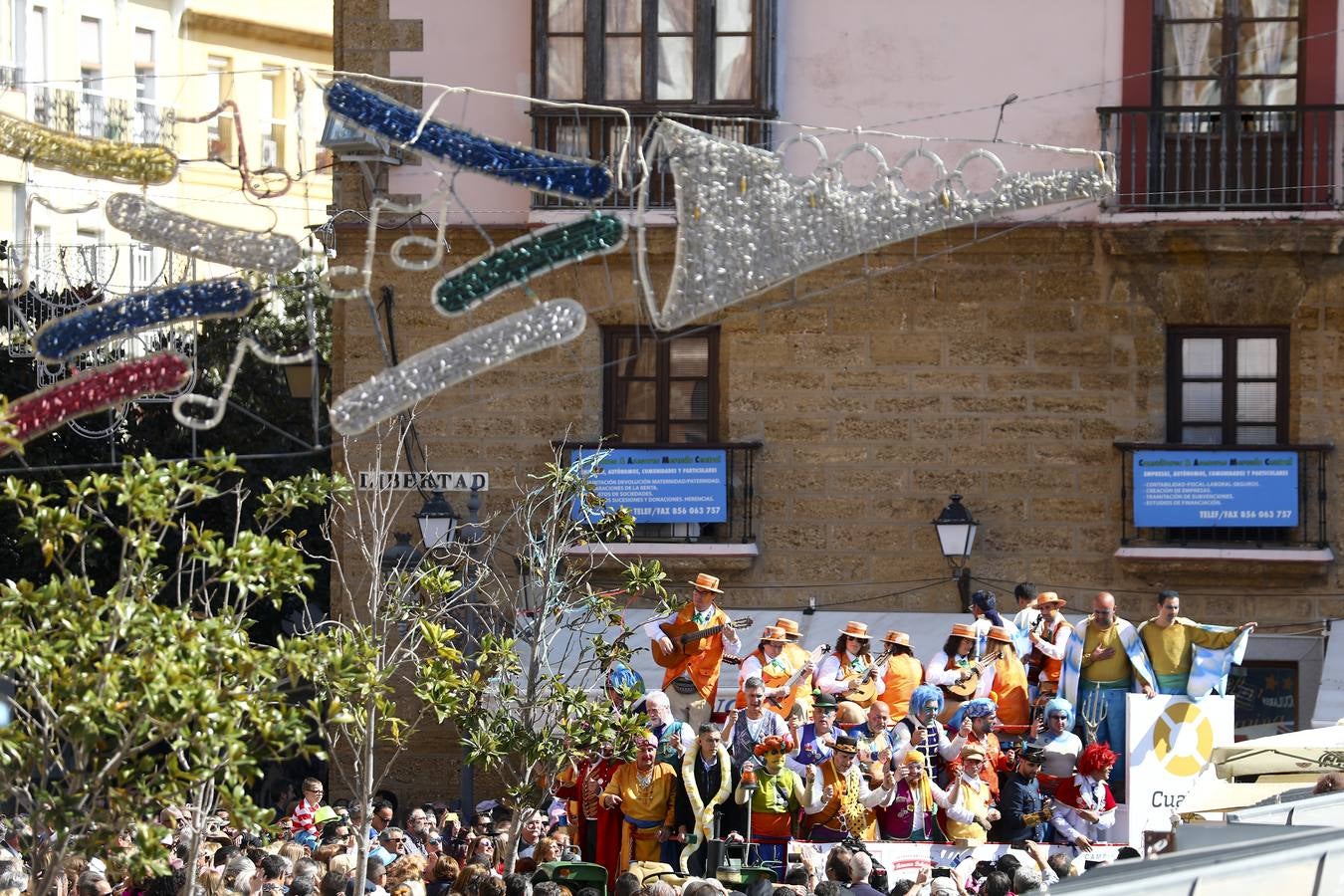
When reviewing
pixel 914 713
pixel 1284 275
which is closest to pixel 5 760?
pixel 914 713

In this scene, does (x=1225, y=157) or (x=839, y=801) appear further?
(x=1225, y=157)

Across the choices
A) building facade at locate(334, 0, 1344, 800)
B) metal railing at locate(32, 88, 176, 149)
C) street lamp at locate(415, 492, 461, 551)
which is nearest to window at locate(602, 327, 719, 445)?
building facade at locate(334, 0, 1344, 800)

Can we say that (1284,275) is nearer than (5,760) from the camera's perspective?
No

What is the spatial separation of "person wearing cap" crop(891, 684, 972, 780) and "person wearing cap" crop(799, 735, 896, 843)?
9.8 inches

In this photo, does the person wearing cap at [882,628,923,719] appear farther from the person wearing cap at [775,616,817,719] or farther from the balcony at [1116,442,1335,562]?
the balcony at [1116,442,1335,562]

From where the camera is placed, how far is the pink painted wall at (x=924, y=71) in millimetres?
19000

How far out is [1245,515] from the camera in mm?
18656

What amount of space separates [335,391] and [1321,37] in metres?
8.04

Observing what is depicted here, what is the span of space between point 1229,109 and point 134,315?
1072 centimetres

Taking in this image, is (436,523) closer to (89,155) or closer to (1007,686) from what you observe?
(1007,686)

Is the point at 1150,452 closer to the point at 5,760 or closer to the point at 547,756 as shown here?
the point at 547,756

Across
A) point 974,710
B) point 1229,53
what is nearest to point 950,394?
point 1229,53

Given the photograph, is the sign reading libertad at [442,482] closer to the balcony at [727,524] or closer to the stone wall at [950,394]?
the stone wall at [950,394]

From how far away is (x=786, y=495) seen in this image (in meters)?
19.3
